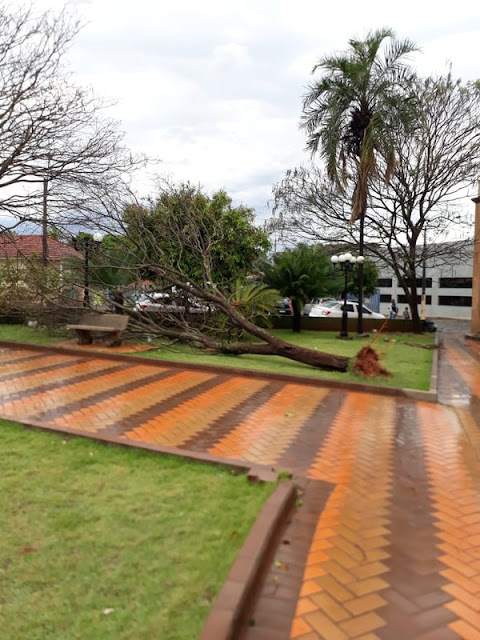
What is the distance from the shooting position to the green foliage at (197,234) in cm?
1251

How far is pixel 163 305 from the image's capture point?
39.7 ft

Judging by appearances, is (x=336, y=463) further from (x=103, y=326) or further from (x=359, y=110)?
(x=359, y=110)

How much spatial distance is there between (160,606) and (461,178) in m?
18.5

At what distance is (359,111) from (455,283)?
30.3 meters

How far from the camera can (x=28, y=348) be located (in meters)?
11.3

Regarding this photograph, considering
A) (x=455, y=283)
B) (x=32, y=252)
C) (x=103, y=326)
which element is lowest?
(x=103, y=326)

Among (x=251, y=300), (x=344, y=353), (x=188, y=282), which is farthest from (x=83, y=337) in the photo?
(x=344, y=353)

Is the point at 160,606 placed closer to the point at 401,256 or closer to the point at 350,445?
the point at 350,445

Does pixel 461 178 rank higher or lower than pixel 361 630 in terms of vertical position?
higher

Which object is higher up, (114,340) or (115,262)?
(115,262)

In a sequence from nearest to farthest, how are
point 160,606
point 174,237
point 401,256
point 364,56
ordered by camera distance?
point 160,606
point 174,237
point 364,56
point 401,256

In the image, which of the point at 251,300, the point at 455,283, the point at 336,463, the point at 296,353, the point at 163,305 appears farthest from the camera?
the point at 455,283

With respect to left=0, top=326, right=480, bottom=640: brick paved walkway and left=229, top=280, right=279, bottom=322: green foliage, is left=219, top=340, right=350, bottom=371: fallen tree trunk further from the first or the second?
left=229, top=280, right=279, bottom=322: green foliage

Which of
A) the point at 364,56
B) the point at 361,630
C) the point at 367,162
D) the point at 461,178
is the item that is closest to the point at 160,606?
the point at 361,630
